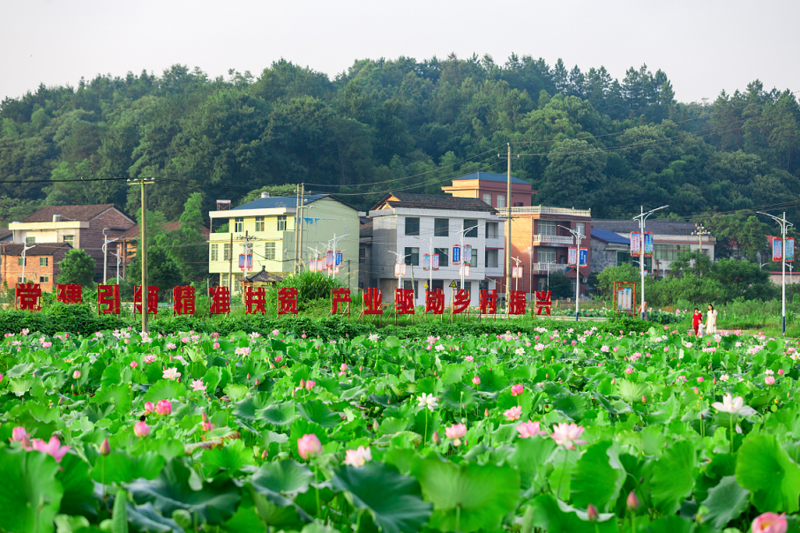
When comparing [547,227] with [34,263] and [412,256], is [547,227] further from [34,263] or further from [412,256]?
[34,263]

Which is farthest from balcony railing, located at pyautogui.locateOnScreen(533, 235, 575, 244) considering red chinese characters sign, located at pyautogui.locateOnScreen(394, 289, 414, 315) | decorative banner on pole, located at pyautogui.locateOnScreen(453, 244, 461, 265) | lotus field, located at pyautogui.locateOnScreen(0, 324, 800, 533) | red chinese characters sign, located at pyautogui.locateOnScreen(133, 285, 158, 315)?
lotus field, located at pyautogui.locateOnScreen(0, 324, 800, 533)

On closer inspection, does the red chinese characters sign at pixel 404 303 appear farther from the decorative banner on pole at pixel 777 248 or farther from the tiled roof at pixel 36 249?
the tiled roof at pixel 36 249

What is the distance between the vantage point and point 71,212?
54.9 metres

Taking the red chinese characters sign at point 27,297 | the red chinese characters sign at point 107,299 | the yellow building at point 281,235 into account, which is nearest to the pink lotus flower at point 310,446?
the red chinese characters sign at point 107,299

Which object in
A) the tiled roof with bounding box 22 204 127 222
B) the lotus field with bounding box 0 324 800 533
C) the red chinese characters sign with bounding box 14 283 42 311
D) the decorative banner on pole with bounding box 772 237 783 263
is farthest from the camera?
the tiled roof with bounding box 22 204 127 222

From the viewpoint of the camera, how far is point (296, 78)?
75.8 metres

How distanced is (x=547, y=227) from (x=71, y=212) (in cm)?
3667

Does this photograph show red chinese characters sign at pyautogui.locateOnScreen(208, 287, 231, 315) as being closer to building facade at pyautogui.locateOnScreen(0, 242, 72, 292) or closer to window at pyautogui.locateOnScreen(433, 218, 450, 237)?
window at pyautogui.locateOnScreen(433, 218, 450, 237)

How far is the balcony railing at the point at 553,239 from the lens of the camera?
53.2m

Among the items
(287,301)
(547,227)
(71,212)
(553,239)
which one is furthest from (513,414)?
(71,212)

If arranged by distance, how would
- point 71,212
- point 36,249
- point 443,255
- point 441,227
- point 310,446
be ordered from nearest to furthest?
1. point 310,446
2. point 443,255
3. point 441,227
4. point 36,249
5. point 71,212

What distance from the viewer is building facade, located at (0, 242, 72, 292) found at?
4994 cm

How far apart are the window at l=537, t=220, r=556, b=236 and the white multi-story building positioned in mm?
4087

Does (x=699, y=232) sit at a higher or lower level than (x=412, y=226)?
higher
